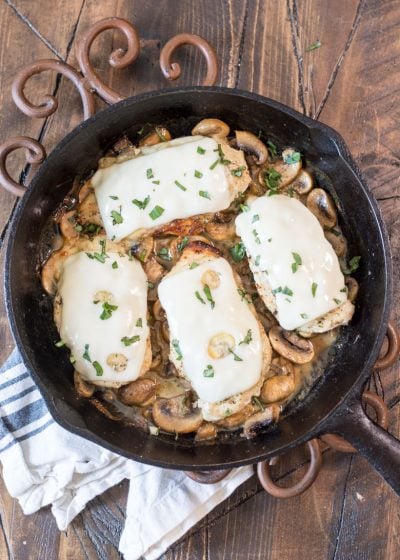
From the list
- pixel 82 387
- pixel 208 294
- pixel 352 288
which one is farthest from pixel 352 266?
pixel 82 387

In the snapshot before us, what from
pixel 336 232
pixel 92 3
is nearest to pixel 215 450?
pixel 336 232

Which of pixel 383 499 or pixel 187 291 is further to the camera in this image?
pixel 383 499

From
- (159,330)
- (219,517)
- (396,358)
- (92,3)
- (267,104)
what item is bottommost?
(219,517)

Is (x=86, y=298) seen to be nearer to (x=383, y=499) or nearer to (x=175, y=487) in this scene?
(x=175, y=487)

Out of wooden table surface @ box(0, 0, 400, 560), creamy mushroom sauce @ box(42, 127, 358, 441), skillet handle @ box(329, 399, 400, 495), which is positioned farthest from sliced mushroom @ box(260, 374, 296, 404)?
wooden table surface @ box(0, 0, 400, 560)

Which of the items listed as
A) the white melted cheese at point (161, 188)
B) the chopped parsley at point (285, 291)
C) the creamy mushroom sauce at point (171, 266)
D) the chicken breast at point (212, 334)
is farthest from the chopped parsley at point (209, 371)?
the white melted cheese at point (161, 188)

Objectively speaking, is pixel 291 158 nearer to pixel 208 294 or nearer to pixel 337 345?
pixel 208 294
